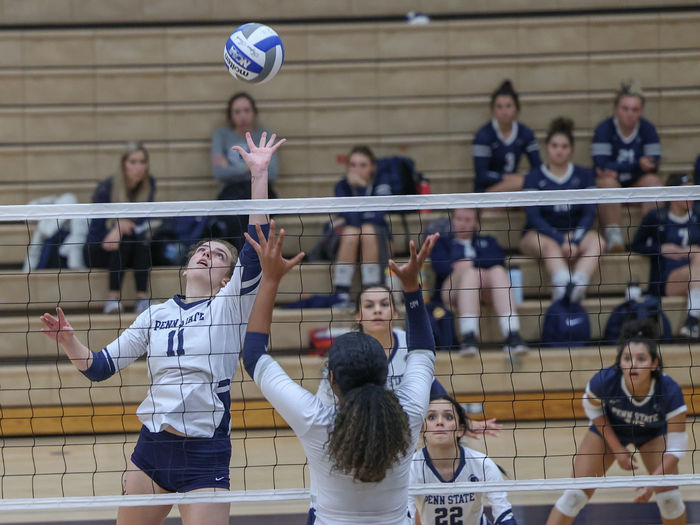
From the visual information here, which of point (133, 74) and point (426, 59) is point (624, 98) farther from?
point (133, 74)

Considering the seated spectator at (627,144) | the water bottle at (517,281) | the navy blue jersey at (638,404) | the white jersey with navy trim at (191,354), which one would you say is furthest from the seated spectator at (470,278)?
the white jersey with navy trim at (191,354)

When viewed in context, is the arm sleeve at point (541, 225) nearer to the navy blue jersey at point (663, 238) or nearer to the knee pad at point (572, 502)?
the navy blue jersey at point (663, 238)

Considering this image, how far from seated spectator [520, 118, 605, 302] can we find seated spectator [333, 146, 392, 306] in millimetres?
1254

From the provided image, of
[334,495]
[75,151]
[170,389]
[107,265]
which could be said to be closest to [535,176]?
[107,265]

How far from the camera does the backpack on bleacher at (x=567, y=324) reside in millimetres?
7289

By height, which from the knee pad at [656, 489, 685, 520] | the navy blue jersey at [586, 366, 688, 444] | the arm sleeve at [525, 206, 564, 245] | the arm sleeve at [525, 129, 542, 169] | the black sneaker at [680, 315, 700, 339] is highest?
the arm sleeve at [525, 129, 542, 169]

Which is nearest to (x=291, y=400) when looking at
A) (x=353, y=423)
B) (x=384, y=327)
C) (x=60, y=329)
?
(x=353, y=423)

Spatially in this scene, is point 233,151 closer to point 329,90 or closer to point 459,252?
point 329,90

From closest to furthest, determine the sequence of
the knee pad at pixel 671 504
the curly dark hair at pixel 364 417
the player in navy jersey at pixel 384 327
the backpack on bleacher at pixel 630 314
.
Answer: the curly dark hair at pixel 364 417, the player in navy jersey at pixel 384 327, the knee pad at pixel 671 504, the backpack on bleacher at pixel 630 314

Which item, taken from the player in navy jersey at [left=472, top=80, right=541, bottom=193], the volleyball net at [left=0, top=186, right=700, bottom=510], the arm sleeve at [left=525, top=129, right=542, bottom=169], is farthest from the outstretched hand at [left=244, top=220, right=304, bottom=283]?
the arm sleeve at [left=525, top=129, right=542, bottom=169]

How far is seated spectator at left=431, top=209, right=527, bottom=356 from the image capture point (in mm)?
7254

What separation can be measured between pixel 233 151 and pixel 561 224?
9.91 feet

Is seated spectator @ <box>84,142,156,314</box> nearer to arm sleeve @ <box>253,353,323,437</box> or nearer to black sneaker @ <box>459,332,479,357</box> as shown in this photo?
black sneaker @ <box>459,332,479,357</box>

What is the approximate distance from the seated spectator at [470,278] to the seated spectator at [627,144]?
1.43m
